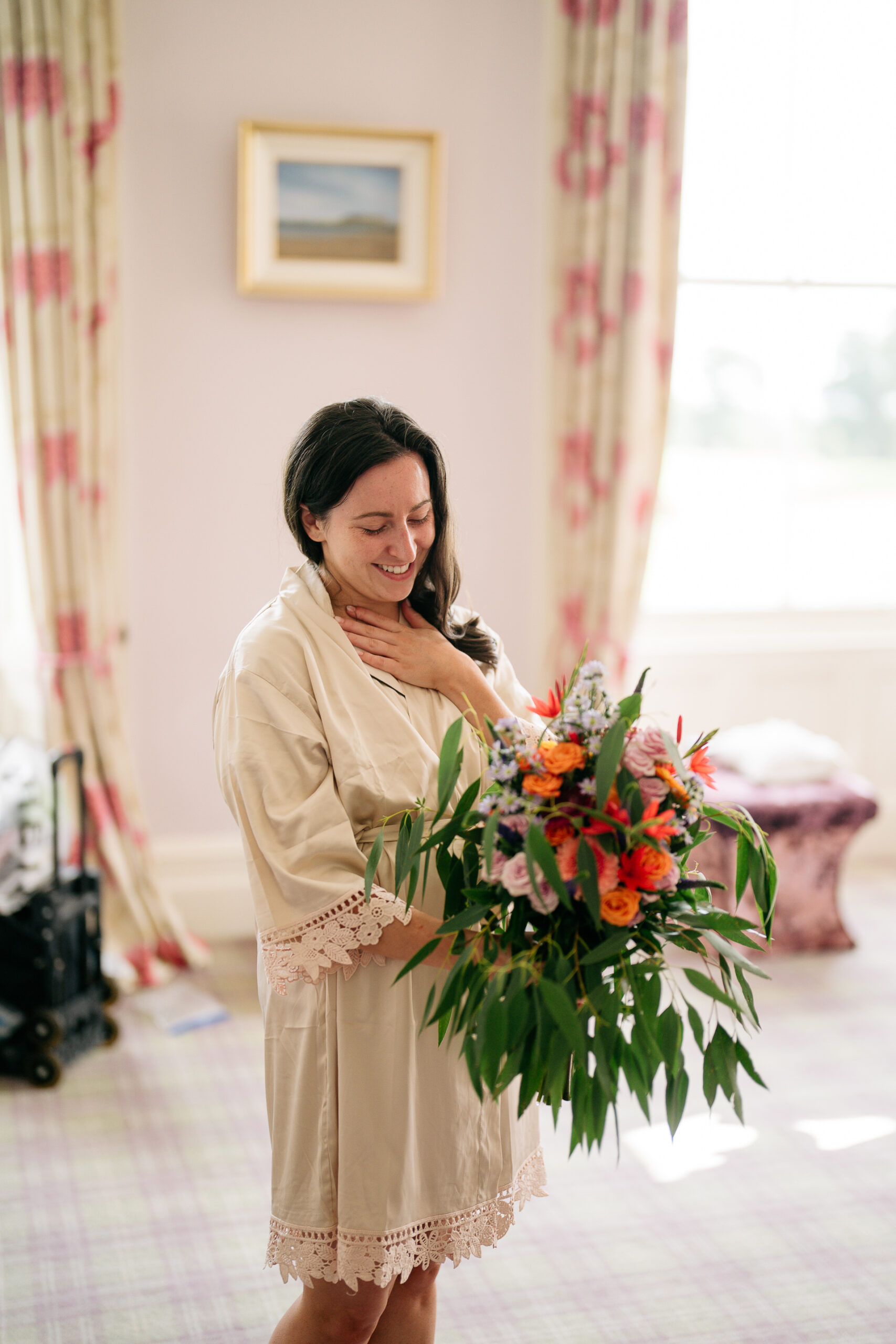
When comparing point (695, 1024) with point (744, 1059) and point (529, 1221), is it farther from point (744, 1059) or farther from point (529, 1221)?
point (529, 1221)

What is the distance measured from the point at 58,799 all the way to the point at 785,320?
10.5 ft

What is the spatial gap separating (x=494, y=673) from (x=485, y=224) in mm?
2472

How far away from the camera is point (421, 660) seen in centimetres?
170

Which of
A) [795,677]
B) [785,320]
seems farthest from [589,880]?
[785,320]

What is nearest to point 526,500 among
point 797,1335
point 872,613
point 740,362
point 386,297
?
point 386,297

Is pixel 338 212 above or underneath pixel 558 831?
above

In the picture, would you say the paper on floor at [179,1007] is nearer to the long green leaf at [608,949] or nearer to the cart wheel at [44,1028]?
the cart wheel at [44,1028]

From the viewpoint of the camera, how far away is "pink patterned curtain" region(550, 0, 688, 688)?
378cm

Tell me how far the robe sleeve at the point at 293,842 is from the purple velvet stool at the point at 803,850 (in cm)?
251

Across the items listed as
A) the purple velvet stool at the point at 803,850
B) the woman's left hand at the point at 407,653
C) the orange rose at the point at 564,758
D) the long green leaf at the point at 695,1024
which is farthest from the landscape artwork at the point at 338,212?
the long green leaf at the point at 695,1024

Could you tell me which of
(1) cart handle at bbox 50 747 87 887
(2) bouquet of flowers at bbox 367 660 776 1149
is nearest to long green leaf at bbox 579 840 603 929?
(2) bouquet of flowers at bbox 367 660 776 1149

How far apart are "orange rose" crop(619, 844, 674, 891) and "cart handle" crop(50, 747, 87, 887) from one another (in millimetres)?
2138

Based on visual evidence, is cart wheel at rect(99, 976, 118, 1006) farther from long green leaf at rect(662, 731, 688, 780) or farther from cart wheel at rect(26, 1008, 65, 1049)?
long green leaf at rect(662, 731, 688, 780)

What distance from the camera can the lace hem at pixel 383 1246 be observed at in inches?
61.6
